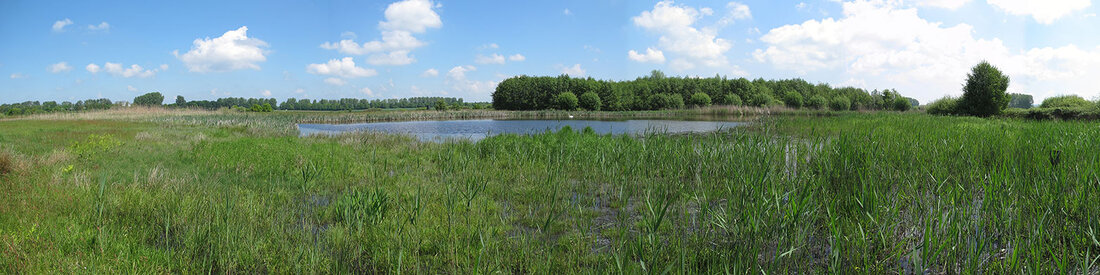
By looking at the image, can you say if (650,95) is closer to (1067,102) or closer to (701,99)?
(701,99)

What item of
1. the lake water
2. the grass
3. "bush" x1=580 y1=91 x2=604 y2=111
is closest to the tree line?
"bush" x1=580 y1=91 x2=604 y2=111

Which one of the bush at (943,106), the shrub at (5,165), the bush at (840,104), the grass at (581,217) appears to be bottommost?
the grass at (581,217)

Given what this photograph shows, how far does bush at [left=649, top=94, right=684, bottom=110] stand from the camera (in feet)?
227

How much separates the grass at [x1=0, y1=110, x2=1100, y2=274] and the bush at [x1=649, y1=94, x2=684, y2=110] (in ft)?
202

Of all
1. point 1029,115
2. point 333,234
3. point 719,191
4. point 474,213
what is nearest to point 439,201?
point 474,213

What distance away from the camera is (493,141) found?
11.9 m

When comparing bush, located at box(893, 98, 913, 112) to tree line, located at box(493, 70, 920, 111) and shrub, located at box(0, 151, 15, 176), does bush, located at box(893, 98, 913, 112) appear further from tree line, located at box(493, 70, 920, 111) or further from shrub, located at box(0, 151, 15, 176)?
shrub, located at box(0, 151, 15, 176)

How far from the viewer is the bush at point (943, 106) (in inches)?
1190

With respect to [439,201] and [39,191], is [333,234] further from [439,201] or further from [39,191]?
[39,191]

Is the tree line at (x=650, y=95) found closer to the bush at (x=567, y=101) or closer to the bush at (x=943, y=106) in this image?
the bush at (x=567, y=101)

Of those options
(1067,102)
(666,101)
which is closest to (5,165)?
(1067,102)

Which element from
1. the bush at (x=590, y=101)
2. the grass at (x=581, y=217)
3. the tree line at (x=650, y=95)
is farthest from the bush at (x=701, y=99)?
the grass at (x=581, y=217)

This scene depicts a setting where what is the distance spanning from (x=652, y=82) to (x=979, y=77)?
55.9 metres

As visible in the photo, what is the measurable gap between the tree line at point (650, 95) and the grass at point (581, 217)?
201ft
